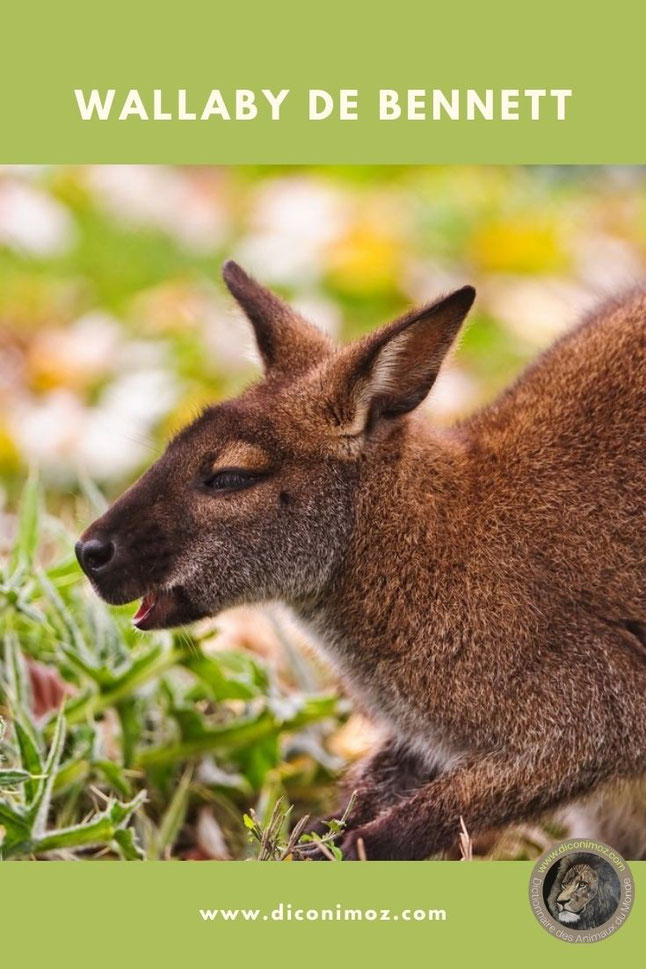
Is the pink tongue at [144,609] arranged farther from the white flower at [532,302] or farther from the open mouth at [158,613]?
the white flower at [532,302]

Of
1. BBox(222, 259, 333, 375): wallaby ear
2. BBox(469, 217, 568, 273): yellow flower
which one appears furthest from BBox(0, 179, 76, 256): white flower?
BBox(222, 259, 333, 375): wallaby ear

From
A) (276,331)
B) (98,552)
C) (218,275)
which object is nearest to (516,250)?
(218,275)

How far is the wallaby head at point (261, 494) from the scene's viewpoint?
14.4 ft

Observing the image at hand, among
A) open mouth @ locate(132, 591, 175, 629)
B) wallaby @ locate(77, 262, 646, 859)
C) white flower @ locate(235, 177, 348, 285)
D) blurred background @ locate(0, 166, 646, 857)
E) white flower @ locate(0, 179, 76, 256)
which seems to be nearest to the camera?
wallaby @ locate(77, 262, 646, 859)

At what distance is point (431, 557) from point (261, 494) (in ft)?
1.76

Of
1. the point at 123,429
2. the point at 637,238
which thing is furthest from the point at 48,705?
the point at 637,238

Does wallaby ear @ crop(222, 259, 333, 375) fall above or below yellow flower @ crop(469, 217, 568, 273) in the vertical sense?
below

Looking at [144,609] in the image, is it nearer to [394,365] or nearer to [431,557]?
[431,557]

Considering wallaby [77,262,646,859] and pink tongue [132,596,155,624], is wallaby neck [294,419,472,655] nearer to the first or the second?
wallaby [77,262,646,859]

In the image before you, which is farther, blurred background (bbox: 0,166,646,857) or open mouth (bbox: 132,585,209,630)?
blurred background (bbox: 0,166,646,857)

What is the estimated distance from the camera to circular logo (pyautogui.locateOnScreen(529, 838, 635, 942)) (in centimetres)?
392

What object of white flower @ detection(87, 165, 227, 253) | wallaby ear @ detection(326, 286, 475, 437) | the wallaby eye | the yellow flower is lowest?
the wallaby eye

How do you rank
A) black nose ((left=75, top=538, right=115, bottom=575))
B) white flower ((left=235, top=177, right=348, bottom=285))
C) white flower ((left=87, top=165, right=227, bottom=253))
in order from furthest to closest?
1. white flower ((left=87, top=165, right=227, bottom=253))
2. white flower ((left=235, top=177, right=348, bottom=285))
3. black nose ((left=75, top=538, right=115, bottom=575))

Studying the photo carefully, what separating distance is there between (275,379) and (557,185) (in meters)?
6.78
